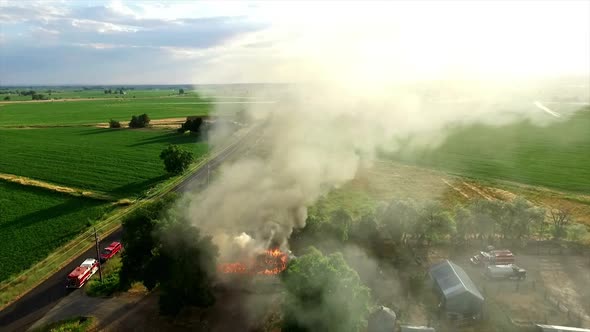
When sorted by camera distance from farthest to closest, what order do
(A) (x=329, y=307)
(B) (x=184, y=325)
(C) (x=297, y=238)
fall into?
1. (C) (x=297, y=238)
2. (B) (x=184, y=325)
3. (A) (x=329, y=307)

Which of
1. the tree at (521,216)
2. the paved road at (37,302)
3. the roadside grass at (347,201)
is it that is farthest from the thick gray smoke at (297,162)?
the tree at (521,216)

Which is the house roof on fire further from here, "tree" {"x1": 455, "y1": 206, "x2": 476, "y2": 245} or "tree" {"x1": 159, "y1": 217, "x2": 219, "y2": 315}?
"tree" {"x1": 159, "y1": 217, "x2": 219, "y2": 315}

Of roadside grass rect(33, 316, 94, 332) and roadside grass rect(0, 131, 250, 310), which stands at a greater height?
roadside grass rect(0, 131, 250, 310)

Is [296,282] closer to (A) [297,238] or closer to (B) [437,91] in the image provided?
(A) [297,238]

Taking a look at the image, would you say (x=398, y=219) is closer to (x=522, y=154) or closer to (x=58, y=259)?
(x=58, y=259)

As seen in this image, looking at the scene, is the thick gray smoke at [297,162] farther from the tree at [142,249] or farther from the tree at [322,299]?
the tree at [322,299]

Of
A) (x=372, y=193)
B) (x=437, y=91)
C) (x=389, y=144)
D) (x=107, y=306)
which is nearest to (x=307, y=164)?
(x=372, y=193)

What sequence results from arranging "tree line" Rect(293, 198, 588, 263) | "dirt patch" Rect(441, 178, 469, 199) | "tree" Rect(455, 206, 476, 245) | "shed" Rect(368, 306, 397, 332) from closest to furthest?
"shed" Rect(368, 306, 397, 332) < "tree line" Rect(293, 198, 588, 263) < "tree" Rect(455, 206, 476, 245) < "dirt patch" Rect(441, 178, 469, 199)

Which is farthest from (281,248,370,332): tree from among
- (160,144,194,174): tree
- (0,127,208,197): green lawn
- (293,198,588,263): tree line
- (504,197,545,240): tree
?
(160,144,194,174): tree
